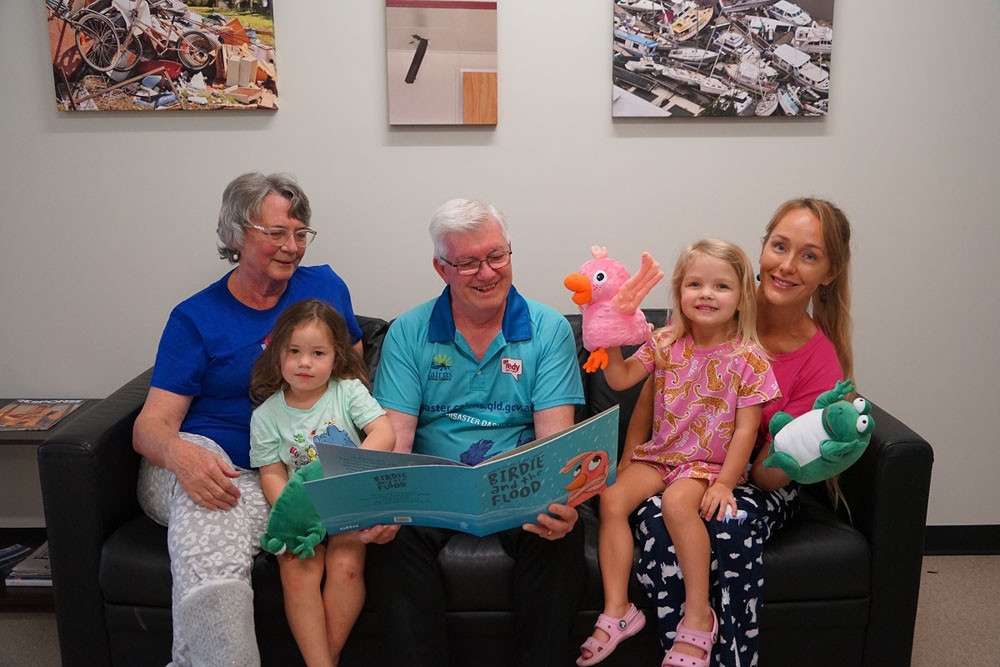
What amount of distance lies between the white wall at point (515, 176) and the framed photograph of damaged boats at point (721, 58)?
58 millimetres

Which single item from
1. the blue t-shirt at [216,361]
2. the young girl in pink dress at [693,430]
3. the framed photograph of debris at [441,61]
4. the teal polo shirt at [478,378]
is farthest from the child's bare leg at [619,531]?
the framed photograph of debris at [441,61]

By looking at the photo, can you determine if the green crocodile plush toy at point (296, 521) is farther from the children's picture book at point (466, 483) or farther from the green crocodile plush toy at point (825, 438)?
the green crocodile plush toy at point (825, 438)

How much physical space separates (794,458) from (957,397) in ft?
4.22

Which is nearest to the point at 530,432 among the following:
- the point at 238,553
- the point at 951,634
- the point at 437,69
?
the point at 238,553

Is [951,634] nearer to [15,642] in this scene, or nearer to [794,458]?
[794,458]

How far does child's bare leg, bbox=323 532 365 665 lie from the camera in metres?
1.78

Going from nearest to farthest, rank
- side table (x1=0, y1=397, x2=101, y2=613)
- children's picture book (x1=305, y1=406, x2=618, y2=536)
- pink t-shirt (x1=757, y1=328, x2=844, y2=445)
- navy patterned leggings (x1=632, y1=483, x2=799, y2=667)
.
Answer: children's picture book (x1=305, y1=406, x2=618, y2=536) < navy patterned leggings (x1=632, y1=483, x2=799, y2=667) < pink t-shirt (x1=757, y1=328, x2=844, y2=445) < side table (x1=0, y1=397, x2=101, y2=613)

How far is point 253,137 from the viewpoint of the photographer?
8.18ft

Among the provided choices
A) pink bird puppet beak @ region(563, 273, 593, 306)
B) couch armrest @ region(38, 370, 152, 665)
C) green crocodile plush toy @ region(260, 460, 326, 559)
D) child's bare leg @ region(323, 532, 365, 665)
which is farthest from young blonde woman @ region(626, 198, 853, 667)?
couch armrest @ region(38, 370, 152, 665)

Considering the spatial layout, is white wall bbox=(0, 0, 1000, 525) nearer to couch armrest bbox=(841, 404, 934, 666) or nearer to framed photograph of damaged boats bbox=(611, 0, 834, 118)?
framed photograph of damaged boats bbox=(611, 0, 834, 118)

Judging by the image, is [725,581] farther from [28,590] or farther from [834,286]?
[28,590]

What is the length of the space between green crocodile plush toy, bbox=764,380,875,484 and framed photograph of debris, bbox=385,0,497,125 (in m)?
1.28

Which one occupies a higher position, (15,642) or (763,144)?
(763,144)

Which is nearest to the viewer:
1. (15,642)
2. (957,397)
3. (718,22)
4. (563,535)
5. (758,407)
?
(563,535)
